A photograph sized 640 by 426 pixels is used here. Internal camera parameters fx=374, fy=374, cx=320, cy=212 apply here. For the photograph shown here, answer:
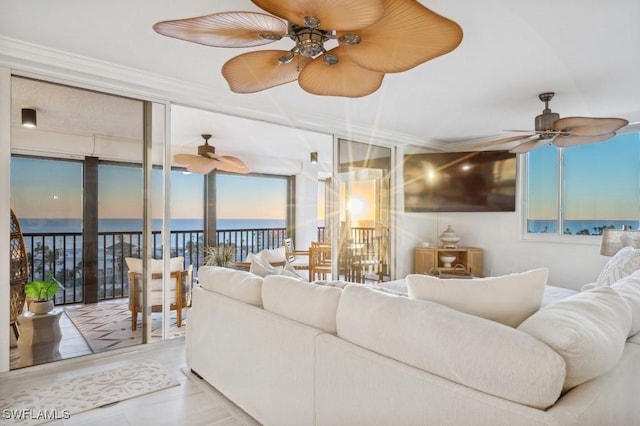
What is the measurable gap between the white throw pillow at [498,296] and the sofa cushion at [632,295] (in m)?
0.32

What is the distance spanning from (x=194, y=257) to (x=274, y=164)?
7.74ft

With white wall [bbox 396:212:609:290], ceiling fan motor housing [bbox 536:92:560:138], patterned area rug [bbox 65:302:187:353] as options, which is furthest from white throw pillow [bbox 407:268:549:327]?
white wall [bbox 396:212:609:290]

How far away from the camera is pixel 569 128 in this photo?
125 inches

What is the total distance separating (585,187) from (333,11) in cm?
488

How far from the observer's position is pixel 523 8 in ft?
6.84

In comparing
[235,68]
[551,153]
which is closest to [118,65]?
[235,68]

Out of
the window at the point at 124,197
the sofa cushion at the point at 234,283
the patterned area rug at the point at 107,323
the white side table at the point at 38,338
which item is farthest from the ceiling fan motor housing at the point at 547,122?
the white side table at the point at 38,338

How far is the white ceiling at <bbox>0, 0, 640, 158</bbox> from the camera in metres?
2.13

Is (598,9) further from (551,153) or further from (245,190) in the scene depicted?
(245,190)

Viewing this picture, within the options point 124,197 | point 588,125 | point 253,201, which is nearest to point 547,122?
point 588,125

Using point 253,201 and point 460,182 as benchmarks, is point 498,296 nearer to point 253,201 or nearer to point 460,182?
point 460,182

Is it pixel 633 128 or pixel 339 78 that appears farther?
pixel 633 128

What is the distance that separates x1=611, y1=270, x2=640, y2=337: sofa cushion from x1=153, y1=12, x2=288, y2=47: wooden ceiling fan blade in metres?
1.77

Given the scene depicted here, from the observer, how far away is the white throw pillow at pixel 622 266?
2.62 m
